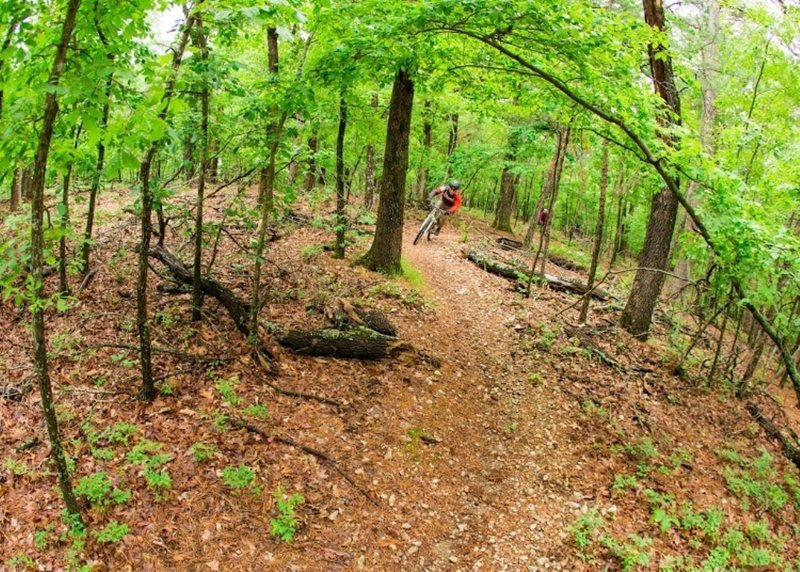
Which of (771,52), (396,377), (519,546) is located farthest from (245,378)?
(771,52)

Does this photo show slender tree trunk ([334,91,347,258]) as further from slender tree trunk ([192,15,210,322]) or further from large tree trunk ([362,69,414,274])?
slender tree trunk ([192,15,210,322])

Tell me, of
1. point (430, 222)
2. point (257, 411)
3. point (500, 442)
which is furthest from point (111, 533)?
point (430, 222)

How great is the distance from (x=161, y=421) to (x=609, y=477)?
A: 5.50 m

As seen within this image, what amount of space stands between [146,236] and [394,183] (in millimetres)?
5480

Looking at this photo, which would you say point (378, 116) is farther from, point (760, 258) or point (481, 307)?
point (760, 258)

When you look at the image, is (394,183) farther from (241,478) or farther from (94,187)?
(241,478)

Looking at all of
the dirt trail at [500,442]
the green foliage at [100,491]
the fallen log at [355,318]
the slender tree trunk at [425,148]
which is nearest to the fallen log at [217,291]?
the fallen log at [355,318]

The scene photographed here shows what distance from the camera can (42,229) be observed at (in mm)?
3594

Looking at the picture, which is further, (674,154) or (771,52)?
(771,52)

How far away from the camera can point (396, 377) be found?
6934 mm

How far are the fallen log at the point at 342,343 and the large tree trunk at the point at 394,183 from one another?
2749 mm

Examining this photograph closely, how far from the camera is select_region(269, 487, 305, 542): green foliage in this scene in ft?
15.0

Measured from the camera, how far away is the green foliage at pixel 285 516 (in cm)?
457

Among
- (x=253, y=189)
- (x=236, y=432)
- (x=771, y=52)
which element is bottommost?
(x=236, y=432)
